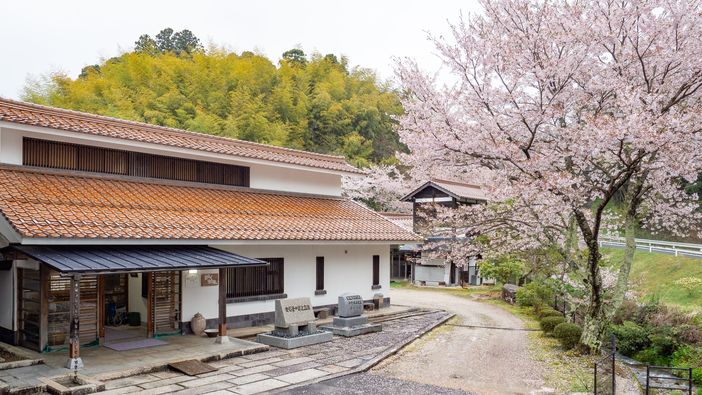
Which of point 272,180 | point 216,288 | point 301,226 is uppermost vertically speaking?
point 272,180

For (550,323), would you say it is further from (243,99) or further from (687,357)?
(243,99)

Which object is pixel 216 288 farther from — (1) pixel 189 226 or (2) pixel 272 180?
(2) pixel 272 180

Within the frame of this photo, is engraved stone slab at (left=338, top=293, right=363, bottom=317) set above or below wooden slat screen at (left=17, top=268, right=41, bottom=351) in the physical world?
below

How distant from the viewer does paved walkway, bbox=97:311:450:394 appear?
9.72 metres

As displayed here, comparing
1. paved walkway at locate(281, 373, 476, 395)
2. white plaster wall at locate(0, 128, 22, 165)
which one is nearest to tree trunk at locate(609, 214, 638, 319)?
paved walkway at locate(281, 373, 476, 395)

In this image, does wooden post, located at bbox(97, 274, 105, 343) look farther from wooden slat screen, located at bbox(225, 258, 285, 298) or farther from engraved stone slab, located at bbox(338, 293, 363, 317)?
engraved stone slab, located at bbox(338, 293, 363, 317)

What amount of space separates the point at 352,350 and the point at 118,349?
560 cm

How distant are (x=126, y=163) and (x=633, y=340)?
1625 cm

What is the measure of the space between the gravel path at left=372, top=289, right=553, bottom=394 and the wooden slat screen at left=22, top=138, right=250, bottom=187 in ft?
26.6

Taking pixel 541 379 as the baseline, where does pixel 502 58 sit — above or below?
above

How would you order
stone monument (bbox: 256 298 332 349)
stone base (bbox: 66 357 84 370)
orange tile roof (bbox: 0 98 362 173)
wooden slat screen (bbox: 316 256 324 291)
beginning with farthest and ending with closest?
wooden slat screen (bbox: 316 256 324 291) < stone monument (bbox: 256 298 332 349) < orange tile roof (bbox: 0 98 362 173) < stone base (bbox: 66 357 84 370)

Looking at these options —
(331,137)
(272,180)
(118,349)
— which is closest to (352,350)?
(118,349)

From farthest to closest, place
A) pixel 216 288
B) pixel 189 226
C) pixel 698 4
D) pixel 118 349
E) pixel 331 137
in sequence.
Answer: pixel 331 137 < pixel 216 288 < pixel 189 226 < pixel 118 349 < pixel 698 4

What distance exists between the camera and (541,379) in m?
11.2
